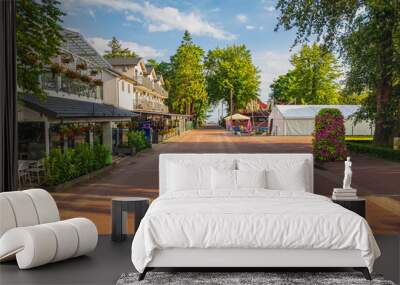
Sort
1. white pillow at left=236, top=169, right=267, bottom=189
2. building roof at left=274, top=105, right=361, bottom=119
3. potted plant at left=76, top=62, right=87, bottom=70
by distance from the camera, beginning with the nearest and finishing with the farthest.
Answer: white pillow at left=236, top=169, right=267, bottom=189, building roof at left=274, top=105, right=361, bottom=119, potted plant at left=76, top=62, right=87, bottom=70

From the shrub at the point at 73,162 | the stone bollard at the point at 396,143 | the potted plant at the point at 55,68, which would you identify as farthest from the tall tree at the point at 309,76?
the potted plant at the point at 55,68

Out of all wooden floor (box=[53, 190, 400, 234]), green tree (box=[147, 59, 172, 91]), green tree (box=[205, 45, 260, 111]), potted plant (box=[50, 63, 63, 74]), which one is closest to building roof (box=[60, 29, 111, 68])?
potted plant (box=[50, 63, 63, 74])

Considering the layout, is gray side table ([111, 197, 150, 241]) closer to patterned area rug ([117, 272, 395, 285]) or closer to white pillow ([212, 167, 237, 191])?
white pillow ([212, 167, 237, 191])

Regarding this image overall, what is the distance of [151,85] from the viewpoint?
16.9 m

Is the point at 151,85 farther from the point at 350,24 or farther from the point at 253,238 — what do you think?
the point at 253,238

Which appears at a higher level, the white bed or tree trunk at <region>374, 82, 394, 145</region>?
tree trunk at <region>374, 82, 394, 145</region>

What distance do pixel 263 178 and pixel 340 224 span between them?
1.41 m

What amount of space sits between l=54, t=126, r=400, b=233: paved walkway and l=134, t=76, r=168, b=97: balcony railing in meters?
2.92

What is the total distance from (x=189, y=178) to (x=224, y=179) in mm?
354

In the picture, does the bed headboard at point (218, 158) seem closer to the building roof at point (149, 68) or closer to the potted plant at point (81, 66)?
the potted plant at point (81, 66)

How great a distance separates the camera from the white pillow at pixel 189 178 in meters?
5.38

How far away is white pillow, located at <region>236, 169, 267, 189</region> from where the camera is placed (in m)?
5.28

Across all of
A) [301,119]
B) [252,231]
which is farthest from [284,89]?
[252,231]

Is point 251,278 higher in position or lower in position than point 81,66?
lower
